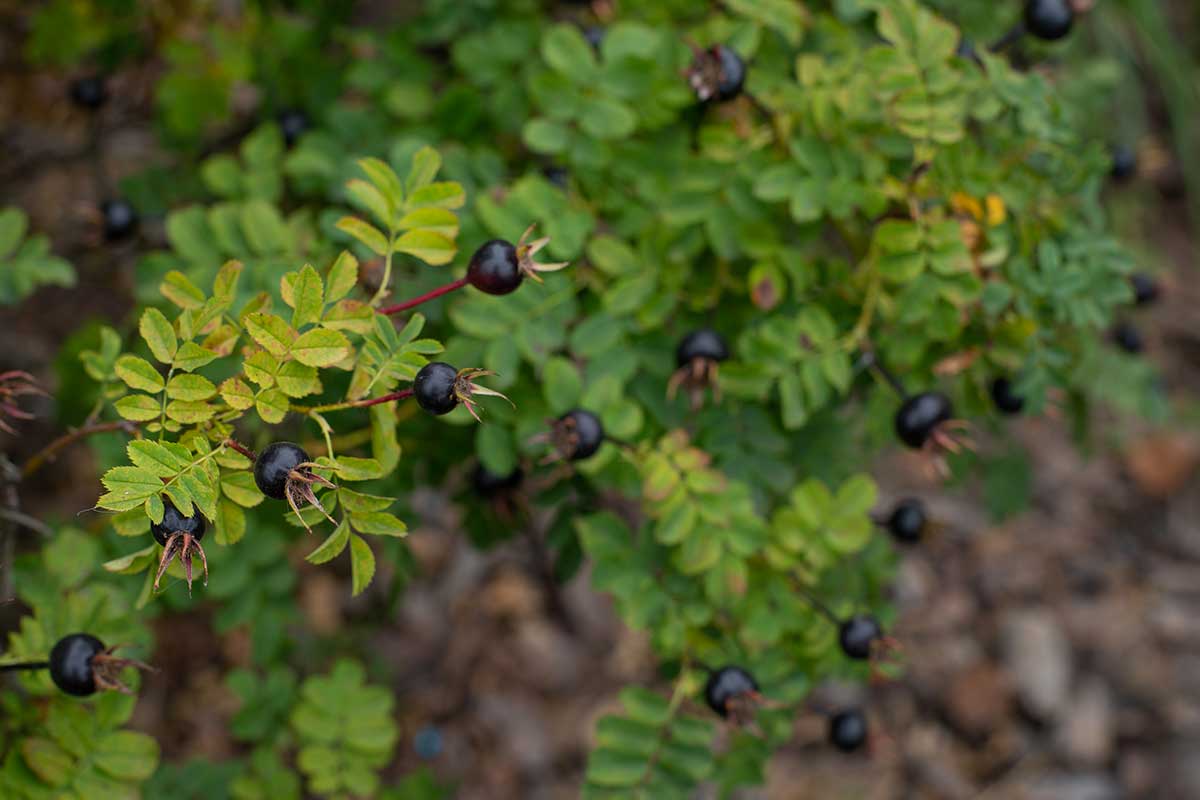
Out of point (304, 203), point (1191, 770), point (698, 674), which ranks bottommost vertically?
point (1191, 770)

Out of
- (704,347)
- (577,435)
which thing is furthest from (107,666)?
(704,347)

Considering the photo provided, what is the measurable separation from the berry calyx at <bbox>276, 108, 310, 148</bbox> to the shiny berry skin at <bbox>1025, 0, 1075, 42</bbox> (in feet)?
4.86

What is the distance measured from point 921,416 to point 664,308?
1.56 feet

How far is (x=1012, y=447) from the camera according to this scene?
241 cm

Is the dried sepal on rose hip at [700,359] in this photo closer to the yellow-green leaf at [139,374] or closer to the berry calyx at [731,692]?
the berry calyx at [731,692]

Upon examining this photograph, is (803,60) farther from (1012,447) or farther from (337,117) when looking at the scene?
(1012,447)

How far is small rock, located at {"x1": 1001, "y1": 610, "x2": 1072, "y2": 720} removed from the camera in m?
3.12

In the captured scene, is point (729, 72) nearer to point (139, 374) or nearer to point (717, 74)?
point (717, 74)

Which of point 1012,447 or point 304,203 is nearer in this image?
point 304,203

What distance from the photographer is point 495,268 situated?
1267 mm

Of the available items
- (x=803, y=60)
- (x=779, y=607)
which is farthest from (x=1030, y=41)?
(x=779, y=607)

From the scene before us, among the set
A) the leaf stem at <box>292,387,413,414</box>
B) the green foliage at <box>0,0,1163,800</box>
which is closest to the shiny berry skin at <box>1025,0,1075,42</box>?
the green foliage at <box>0,0,1163,800</box>

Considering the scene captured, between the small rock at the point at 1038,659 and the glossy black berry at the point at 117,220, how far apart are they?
279 centimetres

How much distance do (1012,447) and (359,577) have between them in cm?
178
